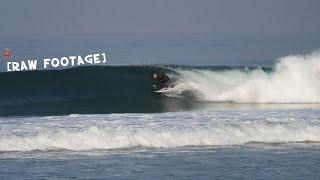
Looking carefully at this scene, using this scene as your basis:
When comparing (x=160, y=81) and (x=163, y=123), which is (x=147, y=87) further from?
(x=163, y=123)

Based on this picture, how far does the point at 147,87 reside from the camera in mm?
37438

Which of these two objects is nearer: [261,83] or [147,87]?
[147,87]

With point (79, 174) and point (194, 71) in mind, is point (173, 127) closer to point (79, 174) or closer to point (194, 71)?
point (79, 174)

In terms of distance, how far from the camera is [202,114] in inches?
1148

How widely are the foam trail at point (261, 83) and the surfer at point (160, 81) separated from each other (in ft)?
1.54

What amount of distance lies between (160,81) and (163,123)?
37.2ft

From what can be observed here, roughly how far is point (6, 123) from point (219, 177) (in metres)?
8.67

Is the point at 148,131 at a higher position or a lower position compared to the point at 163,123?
lower

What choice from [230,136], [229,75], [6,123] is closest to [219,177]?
[230,136]

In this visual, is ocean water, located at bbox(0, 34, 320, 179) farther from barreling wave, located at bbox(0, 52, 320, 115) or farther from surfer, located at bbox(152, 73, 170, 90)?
surfer, located at bbox(152, 73, 170, 90)

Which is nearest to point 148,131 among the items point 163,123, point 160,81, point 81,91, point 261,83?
point 163,123

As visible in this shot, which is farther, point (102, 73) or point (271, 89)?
point (102, 73)

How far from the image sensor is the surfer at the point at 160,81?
37188mm

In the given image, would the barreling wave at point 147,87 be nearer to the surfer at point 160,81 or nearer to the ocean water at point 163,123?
Result: the ocean water at point 163,123
